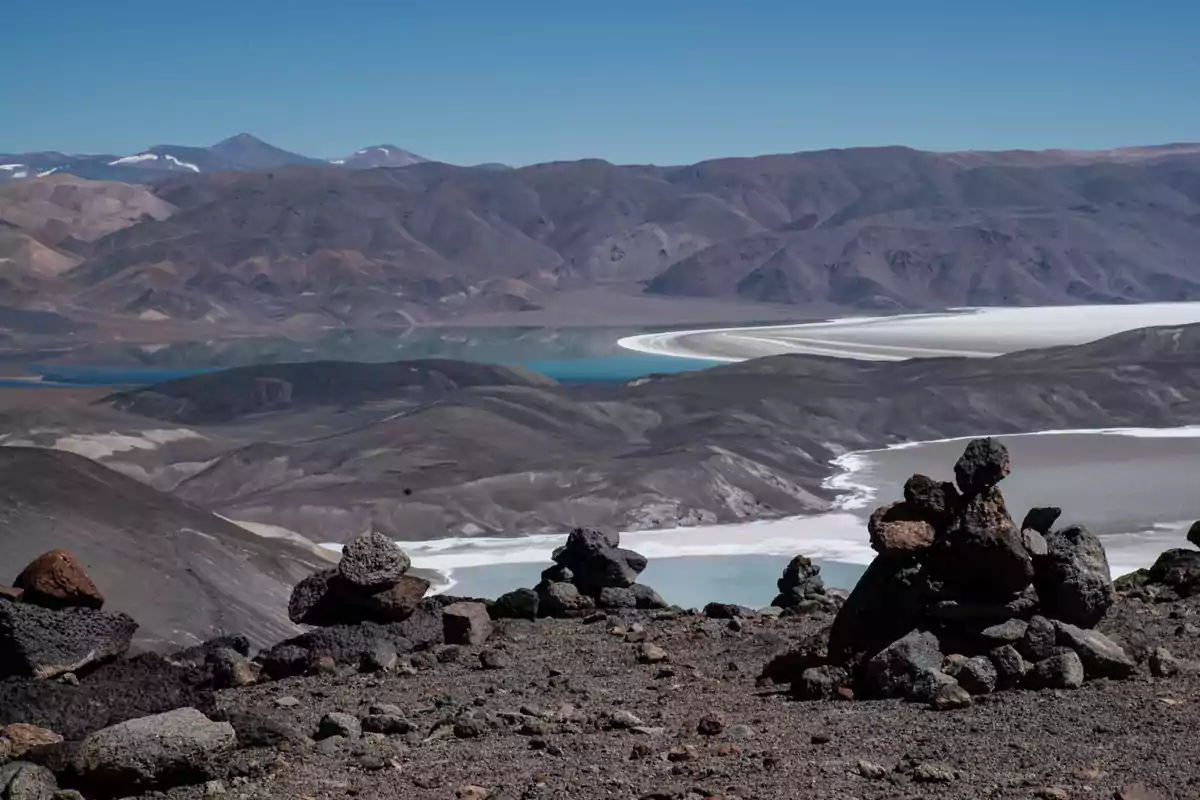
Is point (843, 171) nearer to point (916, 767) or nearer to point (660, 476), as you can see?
point (660, 476)

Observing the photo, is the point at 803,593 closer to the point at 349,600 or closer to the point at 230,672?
the point at 349,600

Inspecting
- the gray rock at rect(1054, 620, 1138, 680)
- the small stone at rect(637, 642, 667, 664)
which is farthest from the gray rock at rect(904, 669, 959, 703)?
the small stone at rect(637, 642, 667, 664)

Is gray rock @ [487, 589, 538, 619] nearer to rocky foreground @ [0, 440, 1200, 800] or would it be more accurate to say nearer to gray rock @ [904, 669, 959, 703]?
rocky foreground @ [0, 440, 1200, 800]

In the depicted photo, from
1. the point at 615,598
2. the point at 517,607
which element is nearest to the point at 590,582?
the point at 615,598

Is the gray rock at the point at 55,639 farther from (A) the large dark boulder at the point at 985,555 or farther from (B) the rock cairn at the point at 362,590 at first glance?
(A) the large dark boulder at the point at 985,555

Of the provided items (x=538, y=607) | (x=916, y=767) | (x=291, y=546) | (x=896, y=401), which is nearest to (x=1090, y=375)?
(x=896, y=401)
